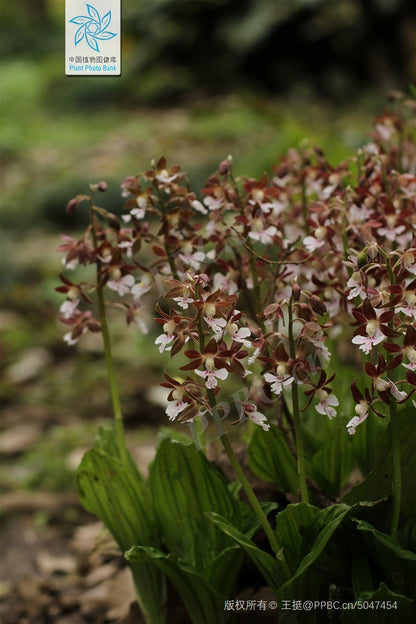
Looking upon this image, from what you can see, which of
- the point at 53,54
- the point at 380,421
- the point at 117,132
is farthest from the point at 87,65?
the point at 53,54

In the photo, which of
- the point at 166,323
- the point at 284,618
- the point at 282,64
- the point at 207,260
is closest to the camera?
the point at 166,323

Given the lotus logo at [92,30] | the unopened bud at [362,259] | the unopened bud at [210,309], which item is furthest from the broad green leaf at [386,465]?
the lotus logo at [92,30]

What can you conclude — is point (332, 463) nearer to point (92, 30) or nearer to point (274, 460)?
point (274, 460)

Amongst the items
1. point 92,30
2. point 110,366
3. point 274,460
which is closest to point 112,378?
point 110,366

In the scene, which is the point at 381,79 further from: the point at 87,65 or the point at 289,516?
the point at 289,516

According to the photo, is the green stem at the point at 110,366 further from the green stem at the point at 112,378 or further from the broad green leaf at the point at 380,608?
the broad green leaf at the point at 380,608

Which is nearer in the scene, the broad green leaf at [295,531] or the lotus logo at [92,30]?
the broad green leaf at [295,531]
